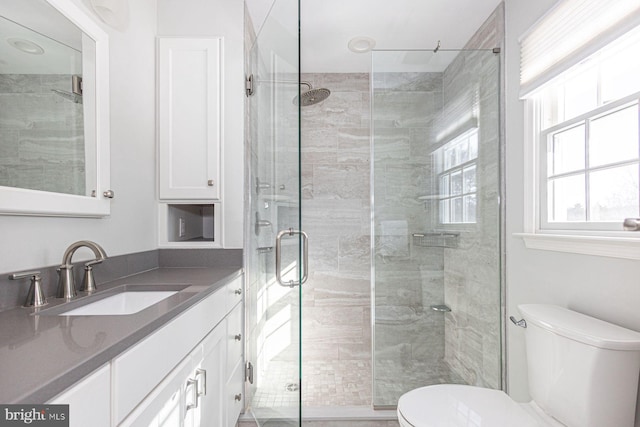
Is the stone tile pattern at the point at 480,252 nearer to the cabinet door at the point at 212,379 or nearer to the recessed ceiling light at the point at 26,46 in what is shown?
the cabinet door at the point at 212,379

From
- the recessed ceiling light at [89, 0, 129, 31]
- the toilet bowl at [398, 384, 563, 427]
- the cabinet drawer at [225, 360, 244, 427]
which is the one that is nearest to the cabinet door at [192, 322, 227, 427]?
the cabinet drawer at [225, 360, 244, 427]

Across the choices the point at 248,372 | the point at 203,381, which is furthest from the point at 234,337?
the point at 203,381

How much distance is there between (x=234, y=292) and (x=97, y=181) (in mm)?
845

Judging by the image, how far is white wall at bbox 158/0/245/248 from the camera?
200 cm

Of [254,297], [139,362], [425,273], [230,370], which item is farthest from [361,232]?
[139,362]

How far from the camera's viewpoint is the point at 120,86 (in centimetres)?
159

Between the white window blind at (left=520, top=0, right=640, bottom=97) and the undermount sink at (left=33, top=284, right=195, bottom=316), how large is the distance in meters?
1.79

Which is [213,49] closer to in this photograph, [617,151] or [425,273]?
[425,273]

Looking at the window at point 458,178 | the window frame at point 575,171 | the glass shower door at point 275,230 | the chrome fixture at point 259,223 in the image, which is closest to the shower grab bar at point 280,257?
the glass shower door at point 275,230

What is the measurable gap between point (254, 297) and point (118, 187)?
923mm

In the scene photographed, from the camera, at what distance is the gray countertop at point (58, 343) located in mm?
501

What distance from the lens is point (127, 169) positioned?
167 centimetres

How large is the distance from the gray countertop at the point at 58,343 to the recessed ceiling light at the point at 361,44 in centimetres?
206

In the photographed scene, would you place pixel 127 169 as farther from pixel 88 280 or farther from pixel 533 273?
pixel 533 273
